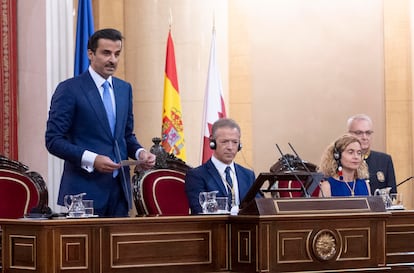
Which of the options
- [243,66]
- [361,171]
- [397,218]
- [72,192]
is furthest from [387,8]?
[72,192]

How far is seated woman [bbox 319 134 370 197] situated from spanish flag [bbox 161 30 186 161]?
5.98 ft

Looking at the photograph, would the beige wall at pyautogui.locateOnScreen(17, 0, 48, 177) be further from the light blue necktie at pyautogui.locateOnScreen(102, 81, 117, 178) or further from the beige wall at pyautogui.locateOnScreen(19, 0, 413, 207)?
the beige wall at pyautogui.locateOnScreen(19, 0, 413, 207)

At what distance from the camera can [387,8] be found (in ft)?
32.5

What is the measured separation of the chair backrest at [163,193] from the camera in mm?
6055

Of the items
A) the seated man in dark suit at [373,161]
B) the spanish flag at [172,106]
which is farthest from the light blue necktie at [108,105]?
the spanish flag at [172,106]

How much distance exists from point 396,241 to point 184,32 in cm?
362

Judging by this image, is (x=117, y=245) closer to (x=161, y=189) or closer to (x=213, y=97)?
(x=161, y=189)

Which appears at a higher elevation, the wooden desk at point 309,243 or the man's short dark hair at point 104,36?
the man's short dark hair at point 104,36

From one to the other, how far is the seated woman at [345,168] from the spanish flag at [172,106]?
182 centimetres

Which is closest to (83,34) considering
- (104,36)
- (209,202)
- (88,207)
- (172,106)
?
(172,106)

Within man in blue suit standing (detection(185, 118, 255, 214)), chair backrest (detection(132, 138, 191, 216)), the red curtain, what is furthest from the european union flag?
man in blue suit standing (detection(185, 118, 255, 214))

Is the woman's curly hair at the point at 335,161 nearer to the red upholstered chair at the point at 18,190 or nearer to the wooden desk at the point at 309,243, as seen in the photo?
the wooden desk at the point at 309,243

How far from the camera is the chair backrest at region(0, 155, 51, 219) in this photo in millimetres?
5516

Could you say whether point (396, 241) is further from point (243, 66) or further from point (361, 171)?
point (243, 66)
